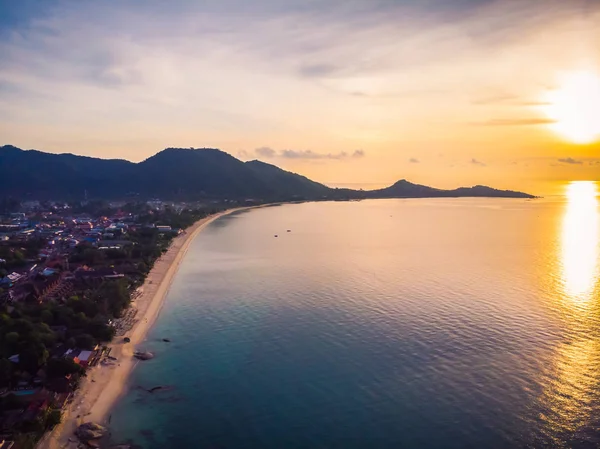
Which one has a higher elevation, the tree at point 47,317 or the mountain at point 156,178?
the mountain at point 156,178

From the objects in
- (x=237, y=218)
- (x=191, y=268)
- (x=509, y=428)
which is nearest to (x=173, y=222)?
(x=237, y=218)

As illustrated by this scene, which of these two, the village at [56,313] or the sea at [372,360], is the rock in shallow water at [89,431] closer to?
the sea at [372,360]

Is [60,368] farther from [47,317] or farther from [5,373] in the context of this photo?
[47,317]

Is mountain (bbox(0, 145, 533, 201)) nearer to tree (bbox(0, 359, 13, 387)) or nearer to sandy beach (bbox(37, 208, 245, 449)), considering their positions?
sandy beach (bbox(37, 208, 245, 449))

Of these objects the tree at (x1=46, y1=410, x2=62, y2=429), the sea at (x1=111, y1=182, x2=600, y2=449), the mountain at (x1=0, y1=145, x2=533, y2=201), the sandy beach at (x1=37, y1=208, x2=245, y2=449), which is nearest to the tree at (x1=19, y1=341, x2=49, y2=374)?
the sandy beach at (x1=37, y1=208, x2=245, y2=449)

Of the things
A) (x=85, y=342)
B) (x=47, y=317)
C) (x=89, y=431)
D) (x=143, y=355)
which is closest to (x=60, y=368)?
(x=85, y=342)

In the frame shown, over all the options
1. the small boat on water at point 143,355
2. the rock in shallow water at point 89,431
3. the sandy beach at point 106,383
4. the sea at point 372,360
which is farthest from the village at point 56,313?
the sea at point 372,360
